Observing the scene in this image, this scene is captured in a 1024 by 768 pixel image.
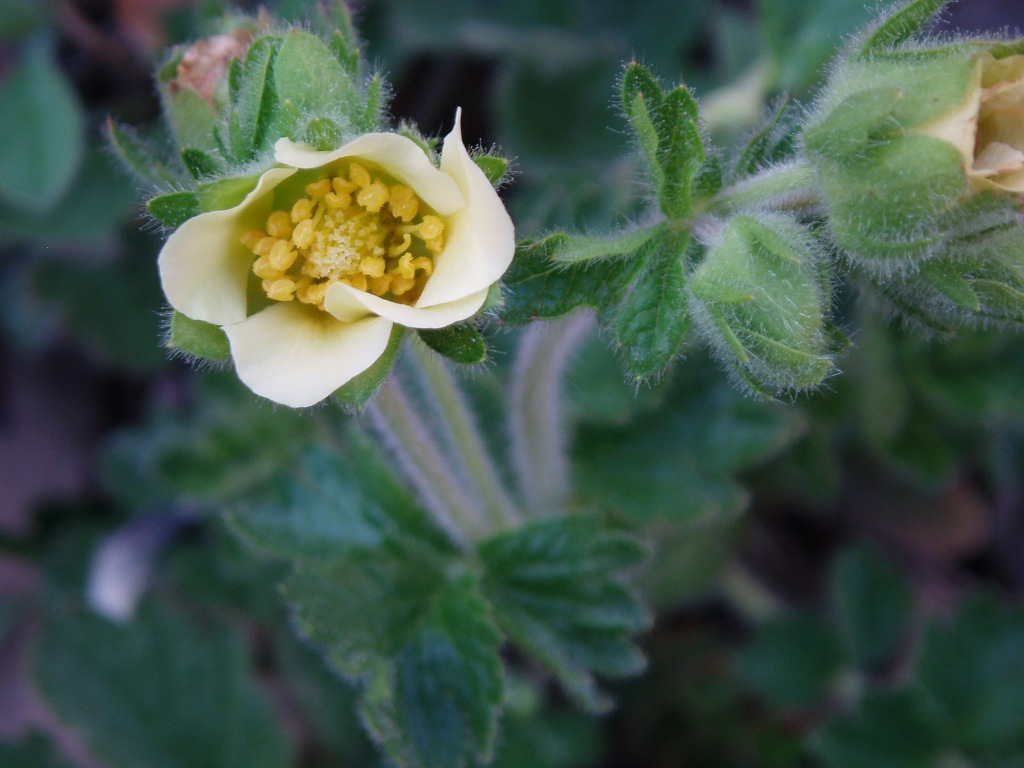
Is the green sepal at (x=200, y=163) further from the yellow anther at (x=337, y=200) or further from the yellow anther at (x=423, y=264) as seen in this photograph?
the yellow anther at (x=423, y=264)

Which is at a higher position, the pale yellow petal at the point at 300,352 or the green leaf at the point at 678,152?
the green leaf at the point at 678,152

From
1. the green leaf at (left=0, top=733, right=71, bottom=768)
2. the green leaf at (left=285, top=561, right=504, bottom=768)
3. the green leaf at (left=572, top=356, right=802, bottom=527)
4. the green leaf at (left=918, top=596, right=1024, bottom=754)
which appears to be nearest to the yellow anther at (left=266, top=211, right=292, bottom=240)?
the green leaf at (left=285, top=561, right=504, bottom=768)

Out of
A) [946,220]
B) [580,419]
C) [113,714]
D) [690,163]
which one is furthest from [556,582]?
[113,714]

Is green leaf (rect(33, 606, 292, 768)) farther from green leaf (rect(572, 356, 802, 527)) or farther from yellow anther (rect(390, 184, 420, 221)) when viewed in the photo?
yellow anther (rect(390, 184, 420, 221))

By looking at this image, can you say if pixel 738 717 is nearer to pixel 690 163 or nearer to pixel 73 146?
pixel 690 163

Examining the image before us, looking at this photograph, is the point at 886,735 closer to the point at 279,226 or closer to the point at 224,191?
the point at 279,226

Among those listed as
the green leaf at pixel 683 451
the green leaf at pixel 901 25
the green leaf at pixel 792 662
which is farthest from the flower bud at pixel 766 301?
the green leaf at pixel 792 662

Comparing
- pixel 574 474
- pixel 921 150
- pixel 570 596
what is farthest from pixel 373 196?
pixel 574 474
